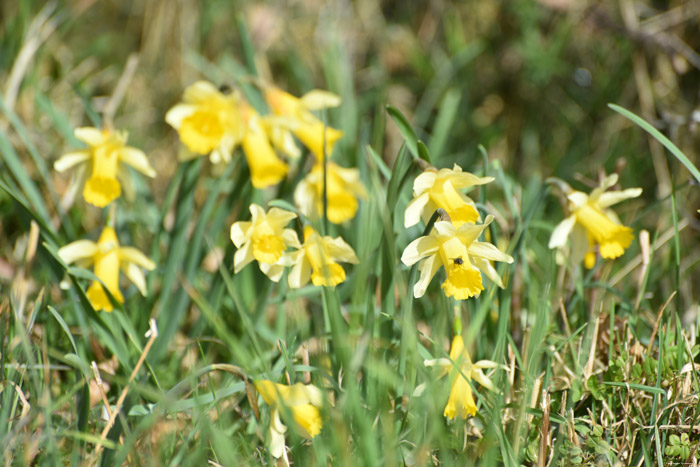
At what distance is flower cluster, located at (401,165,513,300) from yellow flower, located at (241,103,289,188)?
49 centimetres

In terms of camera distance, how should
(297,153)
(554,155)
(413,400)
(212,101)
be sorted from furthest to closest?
1. (554,155)
2. (297,153)
3. (212,101)
4. (413,400)

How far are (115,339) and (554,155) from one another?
225cm

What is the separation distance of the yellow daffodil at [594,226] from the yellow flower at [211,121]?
94cm

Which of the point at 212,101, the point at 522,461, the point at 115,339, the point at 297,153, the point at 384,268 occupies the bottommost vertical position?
the point at 522,461

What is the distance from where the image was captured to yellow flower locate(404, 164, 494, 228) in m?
1.50

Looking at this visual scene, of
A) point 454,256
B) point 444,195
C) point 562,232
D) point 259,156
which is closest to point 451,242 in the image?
point 454,256

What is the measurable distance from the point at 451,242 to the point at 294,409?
50cm

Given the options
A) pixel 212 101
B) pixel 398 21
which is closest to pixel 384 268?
pixel 212 101

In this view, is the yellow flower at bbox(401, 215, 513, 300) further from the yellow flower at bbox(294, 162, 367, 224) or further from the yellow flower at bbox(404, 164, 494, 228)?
the yellow flower at bbox(294, 162, 367, 224)

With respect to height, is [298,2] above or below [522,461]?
above

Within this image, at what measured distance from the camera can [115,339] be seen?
173cm

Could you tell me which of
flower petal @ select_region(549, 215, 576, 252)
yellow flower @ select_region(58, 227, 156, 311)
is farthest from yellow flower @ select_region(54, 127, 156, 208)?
flower petal @ select_region(549, 215, 576, 252)

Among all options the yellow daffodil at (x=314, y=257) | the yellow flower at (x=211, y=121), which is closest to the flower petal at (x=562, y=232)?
the yellow daffodil at (x=314, y=257)

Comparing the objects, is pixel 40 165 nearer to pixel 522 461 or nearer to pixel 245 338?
pixel 245 338
